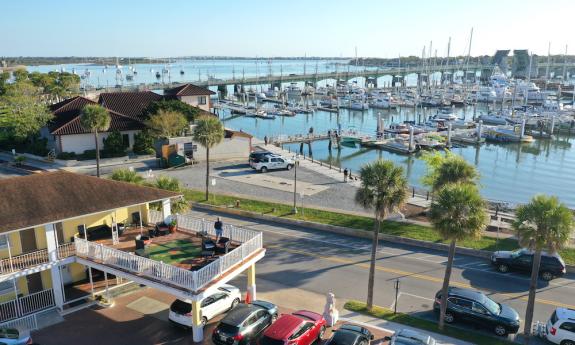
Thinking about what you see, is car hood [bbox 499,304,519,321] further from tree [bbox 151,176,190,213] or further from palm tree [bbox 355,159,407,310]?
tree [bbox 151,176,190,213]

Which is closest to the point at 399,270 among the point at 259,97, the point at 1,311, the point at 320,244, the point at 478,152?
the point at 320,244

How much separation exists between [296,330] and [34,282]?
12.0 m

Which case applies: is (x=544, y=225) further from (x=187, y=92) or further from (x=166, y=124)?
(x=187, y=92)

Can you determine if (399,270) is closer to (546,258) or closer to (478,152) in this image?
(546,258)

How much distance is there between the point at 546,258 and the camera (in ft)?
80.3

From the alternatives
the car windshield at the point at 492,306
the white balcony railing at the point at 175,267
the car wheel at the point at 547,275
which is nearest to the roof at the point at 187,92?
the white balcony railing at the point at 175,267

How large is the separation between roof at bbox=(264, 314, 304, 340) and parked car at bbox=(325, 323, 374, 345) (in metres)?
1.30

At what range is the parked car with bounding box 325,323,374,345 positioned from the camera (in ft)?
52.6

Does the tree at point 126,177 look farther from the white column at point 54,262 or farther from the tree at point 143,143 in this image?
the tree at point 143,143

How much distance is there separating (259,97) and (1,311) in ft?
420

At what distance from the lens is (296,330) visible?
53.8 feet

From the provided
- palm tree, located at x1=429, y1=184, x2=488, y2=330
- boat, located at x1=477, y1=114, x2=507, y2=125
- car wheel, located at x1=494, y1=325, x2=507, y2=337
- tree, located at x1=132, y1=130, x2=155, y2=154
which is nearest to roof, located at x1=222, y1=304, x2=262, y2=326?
palm tree, located at x1=429, y1=184, x2=488, y2=330

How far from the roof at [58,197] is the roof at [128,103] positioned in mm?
37356

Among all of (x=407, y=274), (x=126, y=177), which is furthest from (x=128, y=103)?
(x=407, y=274)
